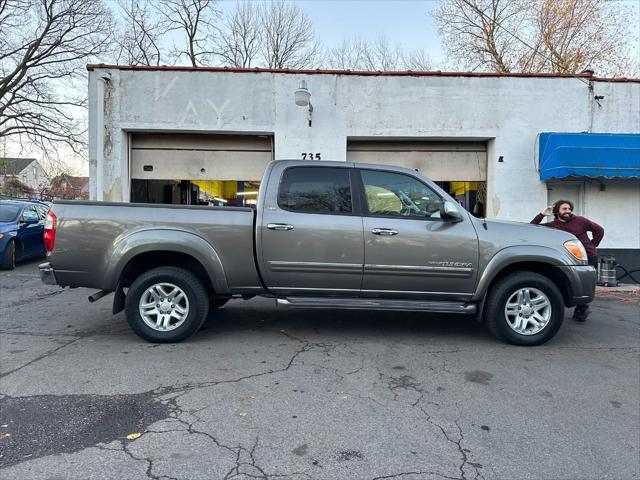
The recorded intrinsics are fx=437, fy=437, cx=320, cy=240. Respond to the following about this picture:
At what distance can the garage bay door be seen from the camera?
10531mm

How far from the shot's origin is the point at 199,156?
34.1 feet

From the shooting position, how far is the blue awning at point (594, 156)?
9.23m

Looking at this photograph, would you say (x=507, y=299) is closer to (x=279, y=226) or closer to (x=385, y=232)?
(x=385, y=232)

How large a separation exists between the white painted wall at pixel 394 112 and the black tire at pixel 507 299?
18.4 ft

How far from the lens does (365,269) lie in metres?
4.88

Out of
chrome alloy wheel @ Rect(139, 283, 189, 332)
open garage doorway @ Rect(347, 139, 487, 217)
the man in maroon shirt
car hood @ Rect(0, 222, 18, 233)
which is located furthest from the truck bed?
car hood @ Rect(0, 222, 18, 233)

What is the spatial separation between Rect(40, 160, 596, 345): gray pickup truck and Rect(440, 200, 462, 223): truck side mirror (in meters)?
0.01

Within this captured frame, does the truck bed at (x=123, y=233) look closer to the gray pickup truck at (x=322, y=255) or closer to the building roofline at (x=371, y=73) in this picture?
the gray pickup truck at (x=322, y=255)

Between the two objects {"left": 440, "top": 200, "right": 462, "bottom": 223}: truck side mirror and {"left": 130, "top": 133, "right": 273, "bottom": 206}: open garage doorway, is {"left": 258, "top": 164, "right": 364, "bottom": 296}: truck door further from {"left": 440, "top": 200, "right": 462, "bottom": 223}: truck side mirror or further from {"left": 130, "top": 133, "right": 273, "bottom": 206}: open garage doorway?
{"left": 130, "top": 133, "right": 273, "bottom": 206}: open garage doorway

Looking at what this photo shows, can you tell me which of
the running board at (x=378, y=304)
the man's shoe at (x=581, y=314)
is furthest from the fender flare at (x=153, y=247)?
the man's shoe at (x=581, y=314)

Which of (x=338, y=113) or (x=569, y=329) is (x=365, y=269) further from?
(x=338, y=113)

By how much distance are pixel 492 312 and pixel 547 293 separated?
2.16ft

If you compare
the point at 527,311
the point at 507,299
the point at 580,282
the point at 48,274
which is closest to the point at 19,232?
the point at 48,274

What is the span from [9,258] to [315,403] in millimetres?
9519
